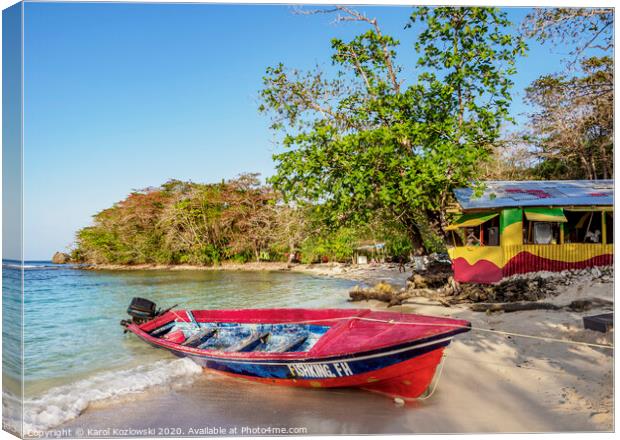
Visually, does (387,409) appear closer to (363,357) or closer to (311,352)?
(363,357)

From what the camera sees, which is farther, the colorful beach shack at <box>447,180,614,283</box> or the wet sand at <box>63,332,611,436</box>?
the colorful beach shack at <box>447,180,614,283</box>

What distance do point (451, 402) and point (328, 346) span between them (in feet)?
3.28

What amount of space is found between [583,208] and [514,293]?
127cm

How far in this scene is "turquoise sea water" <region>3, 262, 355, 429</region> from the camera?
13.2 feet

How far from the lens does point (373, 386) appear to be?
3.56m

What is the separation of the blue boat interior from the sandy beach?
17.6 inches

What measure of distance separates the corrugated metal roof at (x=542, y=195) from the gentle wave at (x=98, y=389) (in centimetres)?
368

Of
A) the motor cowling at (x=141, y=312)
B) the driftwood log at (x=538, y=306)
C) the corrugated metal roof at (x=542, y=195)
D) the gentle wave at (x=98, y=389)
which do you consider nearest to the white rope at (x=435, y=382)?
the driftwood log at (x=538, y=306)

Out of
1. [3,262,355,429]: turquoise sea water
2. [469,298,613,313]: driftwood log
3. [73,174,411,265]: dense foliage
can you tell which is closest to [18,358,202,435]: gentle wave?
[3,262,355,429]: turquoise sea water

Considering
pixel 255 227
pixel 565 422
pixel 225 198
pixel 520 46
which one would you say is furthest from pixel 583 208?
pixel 225 198

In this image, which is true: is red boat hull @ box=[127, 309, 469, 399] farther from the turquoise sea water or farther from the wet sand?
the turquoise sea water

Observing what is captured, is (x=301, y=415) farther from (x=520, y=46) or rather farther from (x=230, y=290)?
(x=230, y=290)

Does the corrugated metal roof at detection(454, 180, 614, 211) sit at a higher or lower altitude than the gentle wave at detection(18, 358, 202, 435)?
higher

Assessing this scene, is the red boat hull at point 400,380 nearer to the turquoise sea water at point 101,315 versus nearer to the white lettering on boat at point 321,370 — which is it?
the white lettering on boat at point 321,370
